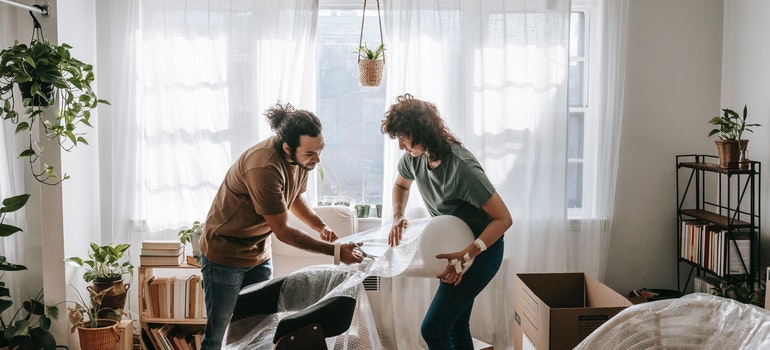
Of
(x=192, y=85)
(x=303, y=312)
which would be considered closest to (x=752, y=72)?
(x=303, y=312)

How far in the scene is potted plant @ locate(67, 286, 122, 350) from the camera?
360 centimetres

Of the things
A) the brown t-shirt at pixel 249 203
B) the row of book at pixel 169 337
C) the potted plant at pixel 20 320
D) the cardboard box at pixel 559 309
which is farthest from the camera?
the row of book at pixel 169 337

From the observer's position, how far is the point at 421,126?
271cm

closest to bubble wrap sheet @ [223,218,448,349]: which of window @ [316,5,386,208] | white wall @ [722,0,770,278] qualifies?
window @ [316,5,386,208]

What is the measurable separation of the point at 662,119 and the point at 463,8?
1.44 meters

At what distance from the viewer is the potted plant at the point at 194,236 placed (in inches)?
148

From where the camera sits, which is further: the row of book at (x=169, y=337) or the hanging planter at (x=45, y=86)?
the row of book at (x=169, y=337)

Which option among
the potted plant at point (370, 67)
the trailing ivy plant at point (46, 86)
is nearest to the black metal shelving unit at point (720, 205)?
the potted plant at point (370, 67)

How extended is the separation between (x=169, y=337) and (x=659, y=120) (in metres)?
3.22

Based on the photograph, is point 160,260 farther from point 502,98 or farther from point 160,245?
point 502,98

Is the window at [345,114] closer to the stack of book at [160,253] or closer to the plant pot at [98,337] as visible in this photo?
the stack of book at [160,253]

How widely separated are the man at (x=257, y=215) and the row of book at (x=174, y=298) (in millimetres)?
929

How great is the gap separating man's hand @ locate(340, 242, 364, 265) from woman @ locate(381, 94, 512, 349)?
1.11 ft

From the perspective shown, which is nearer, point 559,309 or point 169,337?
point 559,309
